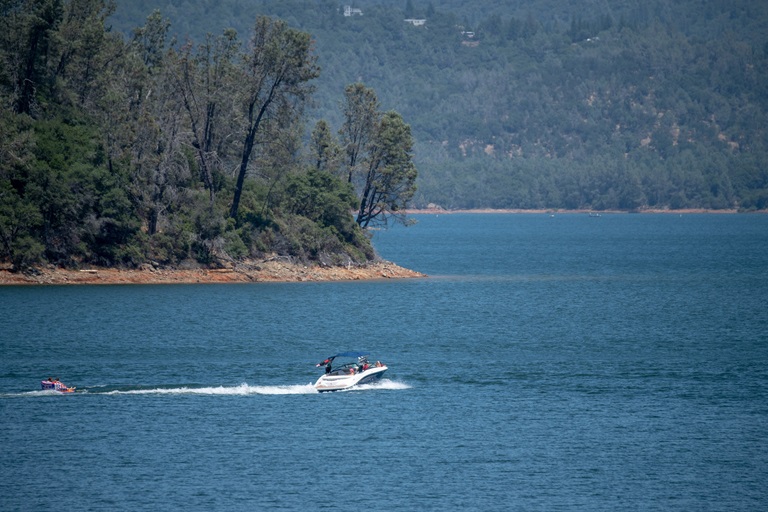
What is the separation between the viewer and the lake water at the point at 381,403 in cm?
3962

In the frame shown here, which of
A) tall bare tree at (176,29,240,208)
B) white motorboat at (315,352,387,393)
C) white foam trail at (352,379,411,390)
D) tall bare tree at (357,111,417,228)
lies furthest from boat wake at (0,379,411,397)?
tall bare tree at (357,111,417,228)

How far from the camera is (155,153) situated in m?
94.0

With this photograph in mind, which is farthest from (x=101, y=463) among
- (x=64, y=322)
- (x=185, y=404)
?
(x=64, y=322)

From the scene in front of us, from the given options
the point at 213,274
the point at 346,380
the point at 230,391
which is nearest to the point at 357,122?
the point at 213,274

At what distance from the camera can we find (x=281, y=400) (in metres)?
52.6

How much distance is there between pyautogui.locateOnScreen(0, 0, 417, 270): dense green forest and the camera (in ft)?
285

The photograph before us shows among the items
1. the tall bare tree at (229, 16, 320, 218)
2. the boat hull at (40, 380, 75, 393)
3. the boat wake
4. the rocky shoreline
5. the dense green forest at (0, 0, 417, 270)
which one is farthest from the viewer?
the tall bare tree at (229, 16, 320, 218)

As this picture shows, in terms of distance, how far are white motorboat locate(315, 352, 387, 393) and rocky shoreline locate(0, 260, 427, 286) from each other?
116ft

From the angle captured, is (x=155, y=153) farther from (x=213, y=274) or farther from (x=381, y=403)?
(x=381, y=403)

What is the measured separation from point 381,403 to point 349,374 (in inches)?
155

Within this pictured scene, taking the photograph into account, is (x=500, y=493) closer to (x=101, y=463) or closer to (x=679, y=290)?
(x=101, y=463)

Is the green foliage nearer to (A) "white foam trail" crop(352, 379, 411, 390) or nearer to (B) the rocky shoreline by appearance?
(B) the rocky shoreline

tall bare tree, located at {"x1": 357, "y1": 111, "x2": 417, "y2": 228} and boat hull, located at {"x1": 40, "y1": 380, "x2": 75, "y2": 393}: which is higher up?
tall bare tree, located at {"x1": 357, "y1": 111, "x2": 417, "y2": 228}

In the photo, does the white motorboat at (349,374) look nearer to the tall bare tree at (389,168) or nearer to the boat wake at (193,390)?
the boat wake at (193,390)
